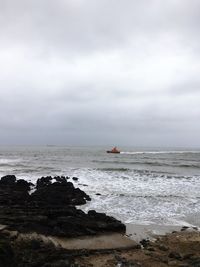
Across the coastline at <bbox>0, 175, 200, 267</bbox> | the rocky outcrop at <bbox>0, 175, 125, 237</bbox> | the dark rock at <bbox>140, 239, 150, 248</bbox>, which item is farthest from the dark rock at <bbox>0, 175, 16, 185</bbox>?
the dark rock at <bbox>140, 239, 150, 248</bbox>

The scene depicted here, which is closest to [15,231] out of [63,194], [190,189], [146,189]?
[63,194]

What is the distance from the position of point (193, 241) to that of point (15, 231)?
5.41 metres

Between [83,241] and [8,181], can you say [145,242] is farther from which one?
[8,181]

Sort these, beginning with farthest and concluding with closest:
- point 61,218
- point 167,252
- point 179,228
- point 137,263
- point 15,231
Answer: point 179,228, point 61,218, point 15,231, point 167,252, point 137,263

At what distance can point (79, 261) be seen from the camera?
353 inches

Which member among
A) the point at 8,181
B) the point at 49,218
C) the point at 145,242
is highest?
the point at 8,181

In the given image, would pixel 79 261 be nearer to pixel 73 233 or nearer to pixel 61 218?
pixel 73 233

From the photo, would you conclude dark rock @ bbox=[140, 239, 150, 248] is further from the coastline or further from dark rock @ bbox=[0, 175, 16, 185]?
dark rock @ bbox=[0, 175, 16, 185]

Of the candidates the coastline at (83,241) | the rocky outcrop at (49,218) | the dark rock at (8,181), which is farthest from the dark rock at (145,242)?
the dark rock at (8,181)

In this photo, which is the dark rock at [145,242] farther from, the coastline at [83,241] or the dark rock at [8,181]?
the dark rock at [8,181]

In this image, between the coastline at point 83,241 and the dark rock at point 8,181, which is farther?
the dark rock at point 8,181

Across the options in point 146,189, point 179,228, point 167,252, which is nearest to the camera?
point 167,252

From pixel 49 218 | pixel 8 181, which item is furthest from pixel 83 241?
pixel 8 181

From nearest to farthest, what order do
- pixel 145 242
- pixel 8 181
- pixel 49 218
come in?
pixel 145 242, pixel 49 218, pixel 8 181
